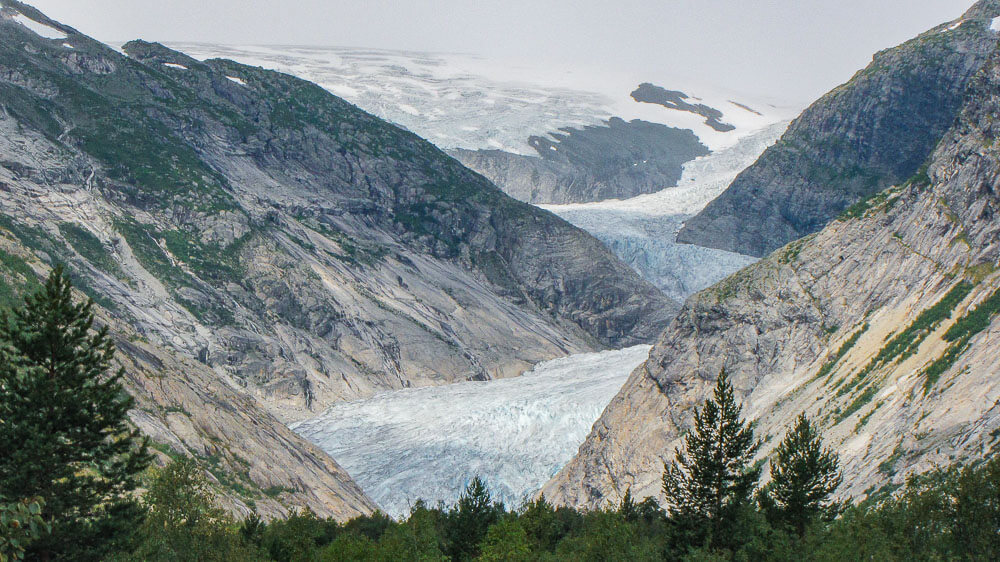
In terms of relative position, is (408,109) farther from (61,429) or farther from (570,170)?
(61,429)

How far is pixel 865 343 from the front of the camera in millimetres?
52031

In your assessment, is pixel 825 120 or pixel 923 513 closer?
pixel 923 513

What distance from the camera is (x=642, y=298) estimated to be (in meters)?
128

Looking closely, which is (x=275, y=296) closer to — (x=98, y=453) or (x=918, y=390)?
(x=918, y=390)

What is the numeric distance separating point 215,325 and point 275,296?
1056cm

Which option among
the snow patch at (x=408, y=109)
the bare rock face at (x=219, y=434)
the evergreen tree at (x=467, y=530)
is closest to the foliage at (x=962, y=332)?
the evergreen tree at (x=467, y=530)

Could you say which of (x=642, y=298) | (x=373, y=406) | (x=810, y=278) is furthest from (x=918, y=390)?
(x=642, y=298)

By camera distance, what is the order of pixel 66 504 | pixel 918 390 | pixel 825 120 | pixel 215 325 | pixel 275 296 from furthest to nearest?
pixel 825 120
pixel 275 296
pixel 215 325
pixel 918 390
pixel 66 504

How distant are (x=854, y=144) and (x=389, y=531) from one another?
120 meters

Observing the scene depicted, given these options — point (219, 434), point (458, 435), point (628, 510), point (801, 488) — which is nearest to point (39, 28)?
point (458, 435)

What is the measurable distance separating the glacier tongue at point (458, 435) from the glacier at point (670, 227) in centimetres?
4675

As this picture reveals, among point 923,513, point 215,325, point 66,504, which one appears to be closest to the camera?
point 66,504

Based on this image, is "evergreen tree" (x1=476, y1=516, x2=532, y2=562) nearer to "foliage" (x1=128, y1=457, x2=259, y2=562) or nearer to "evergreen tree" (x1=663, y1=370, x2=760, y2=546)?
"evergreen tree" (x1=663, y1=370, x2=760, y2=546)

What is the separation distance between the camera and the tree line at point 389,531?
67.5 feet
